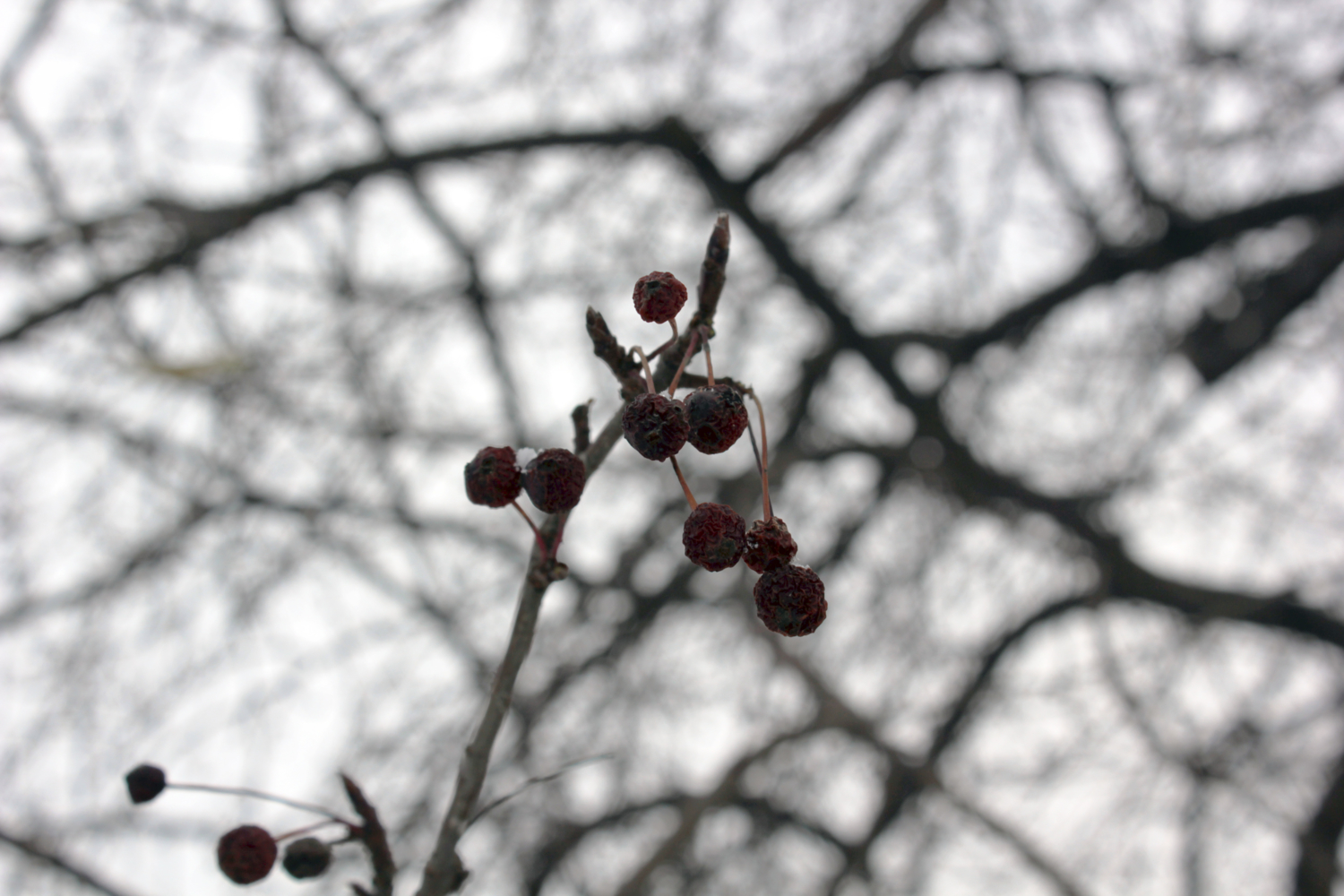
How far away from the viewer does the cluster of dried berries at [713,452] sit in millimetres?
875

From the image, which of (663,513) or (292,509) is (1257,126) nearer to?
(663,513)

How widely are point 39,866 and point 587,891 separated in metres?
2.50

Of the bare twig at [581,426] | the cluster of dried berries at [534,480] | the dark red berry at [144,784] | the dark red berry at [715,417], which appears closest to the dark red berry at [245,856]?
the dark red berry at [144,784]

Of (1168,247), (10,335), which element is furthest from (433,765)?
(1168,247)

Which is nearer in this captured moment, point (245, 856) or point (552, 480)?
point (552, 480)

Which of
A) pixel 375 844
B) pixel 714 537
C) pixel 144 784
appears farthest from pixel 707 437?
pixel 144 784

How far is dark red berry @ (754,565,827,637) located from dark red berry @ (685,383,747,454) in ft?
0.66

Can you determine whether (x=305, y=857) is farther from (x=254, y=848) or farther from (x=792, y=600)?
(x=792, y=600)

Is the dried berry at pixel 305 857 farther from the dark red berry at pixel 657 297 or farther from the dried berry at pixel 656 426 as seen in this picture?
the dark red berry at pixel 657 297

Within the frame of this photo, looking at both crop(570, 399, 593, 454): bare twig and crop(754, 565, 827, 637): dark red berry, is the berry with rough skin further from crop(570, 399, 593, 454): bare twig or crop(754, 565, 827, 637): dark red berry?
crop(570, 399, 593, 454): bare twig

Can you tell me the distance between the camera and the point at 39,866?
278 cm

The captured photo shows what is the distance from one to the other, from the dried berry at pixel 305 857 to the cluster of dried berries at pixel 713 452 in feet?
2.35

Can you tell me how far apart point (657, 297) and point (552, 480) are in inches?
12.3

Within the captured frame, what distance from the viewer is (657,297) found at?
103 cm
